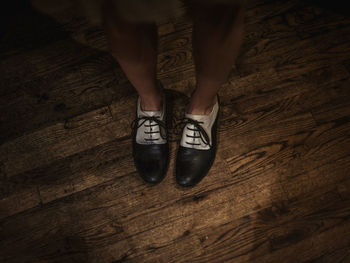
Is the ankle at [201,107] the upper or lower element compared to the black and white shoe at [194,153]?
upper

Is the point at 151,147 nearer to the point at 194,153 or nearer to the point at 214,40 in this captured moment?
the point at 194,153

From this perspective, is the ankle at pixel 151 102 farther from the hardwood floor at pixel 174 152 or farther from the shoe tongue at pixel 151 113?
the hardwood floor at pixel 174 152

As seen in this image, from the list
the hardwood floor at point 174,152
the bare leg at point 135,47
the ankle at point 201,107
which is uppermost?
the bare leg at point 135,47

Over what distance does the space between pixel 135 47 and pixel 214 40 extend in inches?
8.0

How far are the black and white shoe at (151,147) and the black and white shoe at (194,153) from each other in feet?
0.23

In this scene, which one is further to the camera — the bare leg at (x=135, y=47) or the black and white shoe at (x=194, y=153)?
the black and white shoe at (x=194, y=153)

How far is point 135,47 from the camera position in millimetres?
646

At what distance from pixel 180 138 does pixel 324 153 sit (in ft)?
1.95

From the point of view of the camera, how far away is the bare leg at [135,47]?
578 mm

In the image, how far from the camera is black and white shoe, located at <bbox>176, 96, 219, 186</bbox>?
0.94 metres

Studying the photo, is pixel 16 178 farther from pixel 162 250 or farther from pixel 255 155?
pixel 255 155

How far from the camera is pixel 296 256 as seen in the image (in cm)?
92

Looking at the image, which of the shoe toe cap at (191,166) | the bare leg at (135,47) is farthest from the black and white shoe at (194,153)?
the bare leg at (135,47)

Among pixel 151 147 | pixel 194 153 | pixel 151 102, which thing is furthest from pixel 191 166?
pixel 151 102
